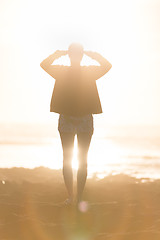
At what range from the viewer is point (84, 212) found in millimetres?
8508

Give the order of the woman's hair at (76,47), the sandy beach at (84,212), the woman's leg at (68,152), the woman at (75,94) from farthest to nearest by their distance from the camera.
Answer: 1. the woman's leg at (68,152)
2. the woman at (75,94)
3. the woman's hair at (76,47)
4. the sandy beach at (84,212)

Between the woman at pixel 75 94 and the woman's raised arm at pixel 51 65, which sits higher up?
the woman's raised arm at pixel 51 65

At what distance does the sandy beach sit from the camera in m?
7.16

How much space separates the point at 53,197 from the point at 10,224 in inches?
98.8

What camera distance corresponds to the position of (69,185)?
8.85 metres

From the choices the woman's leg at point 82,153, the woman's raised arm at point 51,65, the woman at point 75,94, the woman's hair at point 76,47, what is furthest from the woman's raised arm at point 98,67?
the woman's leg at point 82,153

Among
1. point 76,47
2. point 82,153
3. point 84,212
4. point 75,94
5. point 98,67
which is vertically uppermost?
point 76,47

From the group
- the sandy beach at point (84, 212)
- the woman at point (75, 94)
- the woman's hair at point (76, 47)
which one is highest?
the woman's hair at point (76, 47)

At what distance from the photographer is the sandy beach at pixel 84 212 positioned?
23.5 feet

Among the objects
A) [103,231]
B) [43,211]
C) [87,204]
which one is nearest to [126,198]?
[87,204]

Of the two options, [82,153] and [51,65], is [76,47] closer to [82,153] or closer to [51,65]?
[51,65]

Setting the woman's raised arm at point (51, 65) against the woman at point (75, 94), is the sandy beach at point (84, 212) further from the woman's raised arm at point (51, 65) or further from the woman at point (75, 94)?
the woman's raised arm at point (51, 65)

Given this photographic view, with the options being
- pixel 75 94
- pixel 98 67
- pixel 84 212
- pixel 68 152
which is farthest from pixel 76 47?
pixel 84 212

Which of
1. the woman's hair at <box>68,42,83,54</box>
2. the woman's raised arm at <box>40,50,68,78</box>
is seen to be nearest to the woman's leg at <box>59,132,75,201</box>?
the woman's raised arm at <box>40,50,68,78</box>
